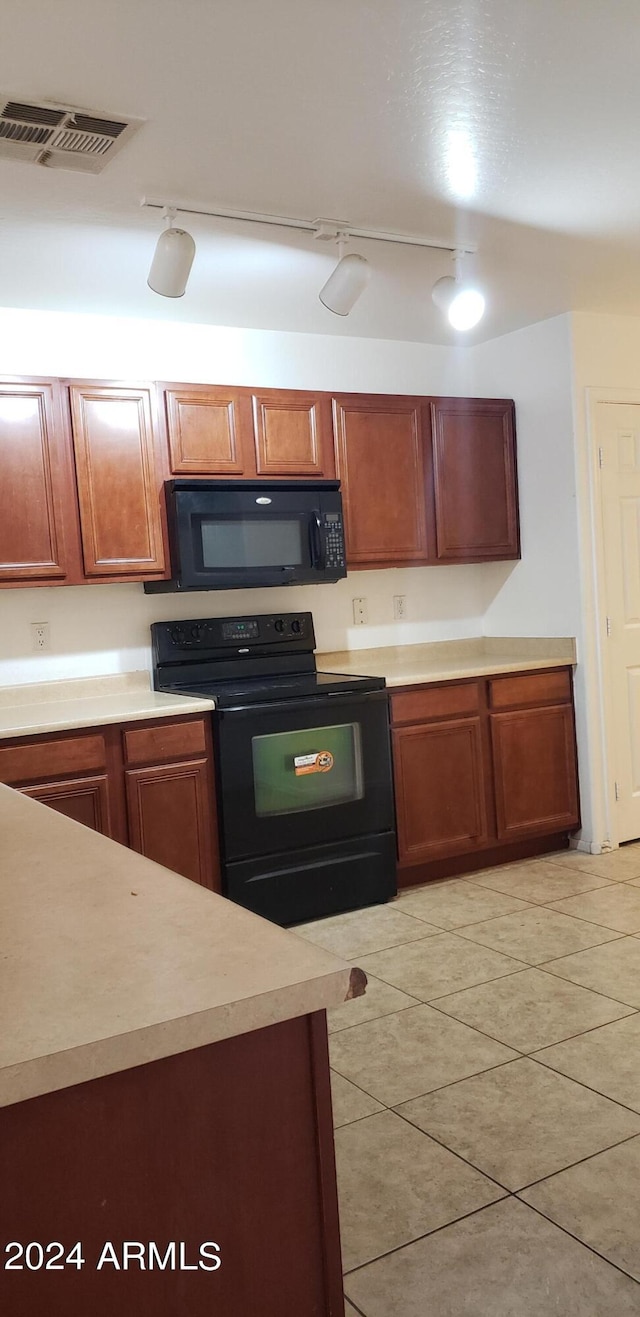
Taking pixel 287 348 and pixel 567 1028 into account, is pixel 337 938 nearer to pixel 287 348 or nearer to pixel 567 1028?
pixel 567 1028

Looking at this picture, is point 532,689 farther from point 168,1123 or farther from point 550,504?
point 168,1123

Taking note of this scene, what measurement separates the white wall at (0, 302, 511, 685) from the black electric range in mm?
203

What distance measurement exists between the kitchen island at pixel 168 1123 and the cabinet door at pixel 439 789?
2.93 m

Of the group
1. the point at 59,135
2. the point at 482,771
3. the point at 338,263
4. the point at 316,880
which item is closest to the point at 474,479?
the point at 482,771

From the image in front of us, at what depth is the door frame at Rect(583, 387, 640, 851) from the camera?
14.2 feet

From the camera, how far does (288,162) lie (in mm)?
2561

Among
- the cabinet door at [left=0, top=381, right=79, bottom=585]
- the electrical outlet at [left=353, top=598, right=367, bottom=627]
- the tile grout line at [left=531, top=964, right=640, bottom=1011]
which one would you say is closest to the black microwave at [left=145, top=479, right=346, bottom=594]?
the cabinet door at [left=0, top=381, right=79, bottom=585]

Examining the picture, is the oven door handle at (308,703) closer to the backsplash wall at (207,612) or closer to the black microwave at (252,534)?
the black microwave at (252,534)

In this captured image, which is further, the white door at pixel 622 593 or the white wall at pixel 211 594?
the white door at pixel 622 593

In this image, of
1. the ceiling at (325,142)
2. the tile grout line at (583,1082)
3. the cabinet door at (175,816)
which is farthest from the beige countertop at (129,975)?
the cabinet door at (175,816)

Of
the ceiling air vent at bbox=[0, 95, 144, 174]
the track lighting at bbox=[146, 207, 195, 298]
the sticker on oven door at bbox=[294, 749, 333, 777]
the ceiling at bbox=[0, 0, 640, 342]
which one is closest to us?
the ceiling at bbox=[0, 0, 640, 342]

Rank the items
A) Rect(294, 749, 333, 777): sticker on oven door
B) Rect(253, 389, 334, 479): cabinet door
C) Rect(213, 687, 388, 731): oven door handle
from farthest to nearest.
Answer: Rect(253, 389, 334, 479): cabinet door, Rect(294, 749, 333, 777): sticker on oven door, Rect(213, 687, 388, 731): oven door handle

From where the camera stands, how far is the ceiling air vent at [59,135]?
221 centimetres

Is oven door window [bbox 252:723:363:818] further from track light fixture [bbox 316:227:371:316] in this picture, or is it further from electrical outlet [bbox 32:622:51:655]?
track light fixture [bbox 316:227:371:316]
